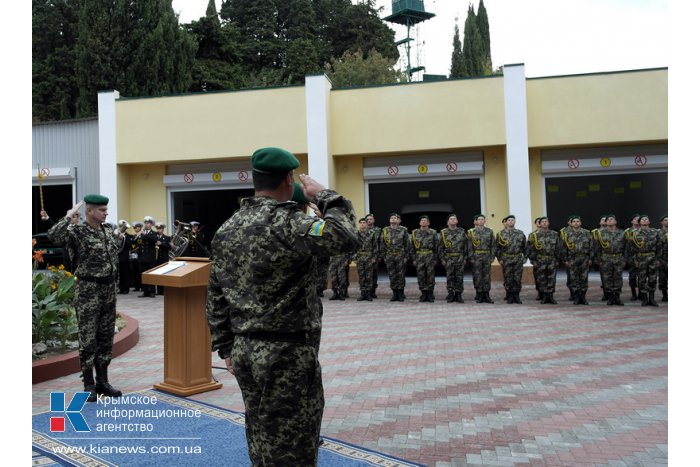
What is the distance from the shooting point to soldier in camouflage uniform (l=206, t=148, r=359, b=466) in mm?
2660

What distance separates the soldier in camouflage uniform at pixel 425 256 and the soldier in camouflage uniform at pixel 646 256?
13.5 feet

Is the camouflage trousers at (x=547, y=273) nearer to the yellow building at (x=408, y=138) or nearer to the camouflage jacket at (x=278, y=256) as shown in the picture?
the yellow building at (x=408, y=138)

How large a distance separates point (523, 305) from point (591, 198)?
510 inches

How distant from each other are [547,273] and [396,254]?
3.34m

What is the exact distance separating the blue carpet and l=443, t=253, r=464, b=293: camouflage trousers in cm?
827

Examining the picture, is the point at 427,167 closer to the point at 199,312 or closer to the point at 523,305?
the point at 523,305

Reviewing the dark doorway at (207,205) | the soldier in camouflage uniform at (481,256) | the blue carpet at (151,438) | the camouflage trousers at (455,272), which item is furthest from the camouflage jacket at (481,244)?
the dark doorway at (207,205)

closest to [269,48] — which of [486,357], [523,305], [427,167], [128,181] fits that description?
[128,181]

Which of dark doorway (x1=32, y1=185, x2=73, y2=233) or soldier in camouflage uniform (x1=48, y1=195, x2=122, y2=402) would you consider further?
dark doorway (x1=32, y1=185, x2=73, y2=233)

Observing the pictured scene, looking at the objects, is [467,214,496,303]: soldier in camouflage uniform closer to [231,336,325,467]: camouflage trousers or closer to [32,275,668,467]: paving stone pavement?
[32,275,668,467]: paving stone pavement

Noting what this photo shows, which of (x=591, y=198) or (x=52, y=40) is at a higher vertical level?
(x=52, y=40)

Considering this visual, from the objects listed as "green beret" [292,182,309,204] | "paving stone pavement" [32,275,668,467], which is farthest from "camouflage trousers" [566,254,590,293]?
"green beret" [292,182,309,204]

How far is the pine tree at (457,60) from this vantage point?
147 feet

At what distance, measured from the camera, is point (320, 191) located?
8.98 feet
